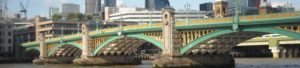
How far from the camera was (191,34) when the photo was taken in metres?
75.7

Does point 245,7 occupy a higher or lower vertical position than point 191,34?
higher

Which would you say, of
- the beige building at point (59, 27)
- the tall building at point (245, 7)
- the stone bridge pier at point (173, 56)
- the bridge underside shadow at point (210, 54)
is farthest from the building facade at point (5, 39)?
the bridge underside shadow at point (210, 54)

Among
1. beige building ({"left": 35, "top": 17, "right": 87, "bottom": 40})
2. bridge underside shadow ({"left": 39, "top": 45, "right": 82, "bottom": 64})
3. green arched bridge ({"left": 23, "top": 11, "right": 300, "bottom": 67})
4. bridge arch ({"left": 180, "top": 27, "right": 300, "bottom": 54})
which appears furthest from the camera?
beige building ({"left": 35, "top": 17, "right": 87, "bottom": 40})

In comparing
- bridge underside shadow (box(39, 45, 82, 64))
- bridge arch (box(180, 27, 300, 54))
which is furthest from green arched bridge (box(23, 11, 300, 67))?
bridge underside shadow (box(39, 45, 82, 64))

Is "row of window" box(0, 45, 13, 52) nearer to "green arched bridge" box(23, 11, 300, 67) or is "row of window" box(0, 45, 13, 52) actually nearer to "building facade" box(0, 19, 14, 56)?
"building facade" box(0, 19, 14, 56)

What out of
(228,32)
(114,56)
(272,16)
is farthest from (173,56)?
(114,56)

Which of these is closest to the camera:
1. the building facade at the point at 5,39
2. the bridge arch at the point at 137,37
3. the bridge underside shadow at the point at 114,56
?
the bridge arch at the point at 137,37

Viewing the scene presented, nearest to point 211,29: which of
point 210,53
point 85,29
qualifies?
point 210,53

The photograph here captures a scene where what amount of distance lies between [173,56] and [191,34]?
3931 millimetres

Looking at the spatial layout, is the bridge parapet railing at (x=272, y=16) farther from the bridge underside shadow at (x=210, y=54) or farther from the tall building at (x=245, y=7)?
the bridge underside shadow at (x=210, y=54)

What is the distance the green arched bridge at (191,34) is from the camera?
201 ft

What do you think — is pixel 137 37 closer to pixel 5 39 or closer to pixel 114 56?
pixel 114 56

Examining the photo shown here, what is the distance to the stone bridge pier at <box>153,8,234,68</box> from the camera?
7675 centimetres

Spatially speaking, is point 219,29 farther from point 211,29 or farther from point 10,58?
point 10,58
